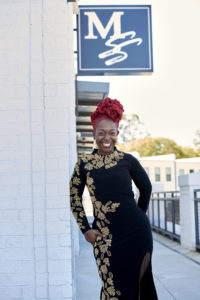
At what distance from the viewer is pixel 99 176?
2.73 meters

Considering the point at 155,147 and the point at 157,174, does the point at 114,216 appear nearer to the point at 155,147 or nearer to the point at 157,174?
the point at 157,174

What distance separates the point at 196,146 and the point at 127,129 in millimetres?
12047

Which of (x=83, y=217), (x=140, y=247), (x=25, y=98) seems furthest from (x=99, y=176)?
(x=25, y=98)

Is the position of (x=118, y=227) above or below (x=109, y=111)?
below

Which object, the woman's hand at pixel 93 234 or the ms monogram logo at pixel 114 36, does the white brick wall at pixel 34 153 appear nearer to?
the woman's hand at pixel 93 234

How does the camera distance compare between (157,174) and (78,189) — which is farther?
(157,174)

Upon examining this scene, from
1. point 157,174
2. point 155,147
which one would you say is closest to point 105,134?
point 157,174

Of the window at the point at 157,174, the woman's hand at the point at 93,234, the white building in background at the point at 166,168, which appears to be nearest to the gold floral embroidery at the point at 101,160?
the woman's hand at the point at 93,234

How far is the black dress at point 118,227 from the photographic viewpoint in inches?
103

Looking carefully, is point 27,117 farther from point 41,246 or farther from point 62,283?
point 62,283

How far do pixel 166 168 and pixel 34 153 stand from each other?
35.0m

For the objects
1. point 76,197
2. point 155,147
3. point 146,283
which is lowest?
point 146,283

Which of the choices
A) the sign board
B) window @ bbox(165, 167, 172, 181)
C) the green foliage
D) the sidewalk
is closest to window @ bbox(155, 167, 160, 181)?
window @ bbox(165, 167, 172, 181)

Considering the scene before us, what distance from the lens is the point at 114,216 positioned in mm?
2676
